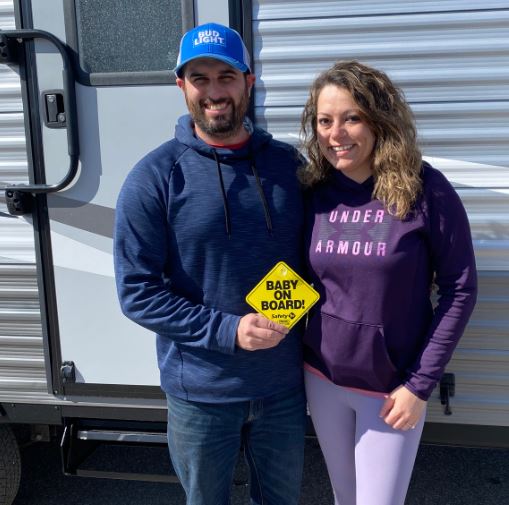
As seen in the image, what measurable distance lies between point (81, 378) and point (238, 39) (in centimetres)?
151

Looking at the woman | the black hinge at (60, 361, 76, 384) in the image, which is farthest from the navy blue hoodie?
the black hinge at (60, 361, 76, 384)

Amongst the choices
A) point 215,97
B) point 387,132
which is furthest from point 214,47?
point 387,132

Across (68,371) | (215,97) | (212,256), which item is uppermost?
(215,97)

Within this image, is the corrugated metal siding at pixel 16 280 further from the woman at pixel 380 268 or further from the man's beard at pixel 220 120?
the woman at pixel 380 268

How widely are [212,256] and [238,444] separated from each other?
2.07ft

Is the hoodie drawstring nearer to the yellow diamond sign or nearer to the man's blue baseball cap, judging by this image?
the yellow diamond sign

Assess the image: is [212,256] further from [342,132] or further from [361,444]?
[361,444]

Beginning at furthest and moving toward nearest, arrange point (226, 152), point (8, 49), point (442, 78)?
point (8, 49) → point (442, 78) → point (226, 152)

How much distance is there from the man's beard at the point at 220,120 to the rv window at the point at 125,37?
1.78ft

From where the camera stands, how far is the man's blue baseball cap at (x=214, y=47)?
1709 mm

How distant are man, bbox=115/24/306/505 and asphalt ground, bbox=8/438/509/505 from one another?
1.11 meters

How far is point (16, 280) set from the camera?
243cm

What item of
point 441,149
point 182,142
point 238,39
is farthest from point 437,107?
point 182,142

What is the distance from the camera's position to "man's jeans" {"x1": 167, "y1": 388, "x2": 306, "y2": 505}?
1.81m
